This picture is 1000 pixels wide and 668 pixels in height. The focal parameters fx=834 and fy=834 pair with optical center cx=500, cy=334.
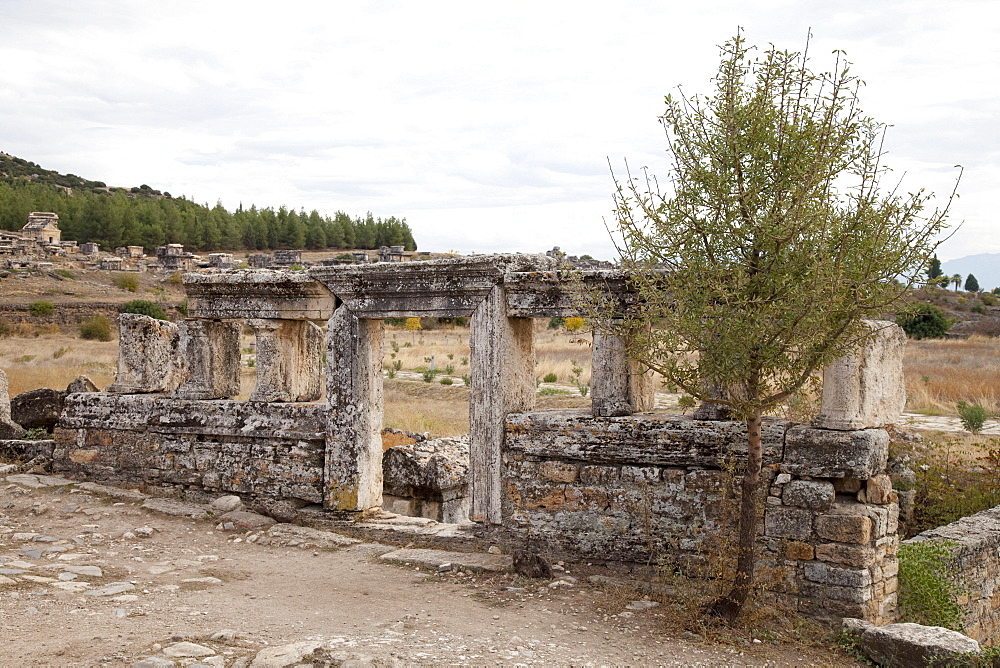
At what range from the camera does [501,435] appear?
6.52 m

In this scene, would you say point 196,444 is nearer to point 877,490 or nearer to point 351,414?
point 351,414

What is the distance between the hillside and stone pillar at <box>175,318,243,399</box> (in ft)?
211

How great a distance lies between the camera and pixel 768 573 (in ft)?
17.3

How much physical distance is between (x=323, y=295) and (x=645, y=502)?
3.48 meters

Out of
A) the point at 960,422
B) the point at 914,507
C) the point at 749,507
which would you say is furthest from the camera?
the point at 960,422

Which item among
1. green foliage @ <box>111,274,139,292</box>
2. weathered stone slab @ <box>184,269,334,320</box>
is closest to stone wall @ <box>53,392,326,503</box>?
weathered stone slab @ <box>184,269,334,320</box>

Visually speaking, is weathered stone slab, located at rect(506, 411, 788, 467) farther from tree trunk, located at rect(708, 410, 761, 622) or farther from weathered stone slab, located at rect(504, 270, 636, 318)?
weathered stone slab, located at rect(504, 270, 636, 318)

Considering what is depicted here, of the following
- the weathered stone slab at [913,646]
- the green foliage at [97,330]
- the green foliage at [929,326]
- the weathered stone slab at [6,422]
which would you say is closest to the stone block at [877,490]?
the weathered stone slab at [913,646]

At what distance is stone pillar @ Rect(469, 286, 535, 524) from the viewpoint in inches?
258

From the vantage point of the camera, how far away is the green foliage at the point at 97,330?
32875 mm

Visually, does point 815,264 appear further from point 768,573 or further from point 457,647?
point 457,647

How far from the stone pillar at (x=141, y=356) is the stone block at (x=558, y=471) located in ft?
15.0

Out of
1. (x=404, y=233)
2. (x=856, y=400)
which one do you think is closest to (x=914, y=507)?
(x=856, y=400)

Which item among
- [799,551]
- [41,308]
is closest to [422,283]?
[799,551]
